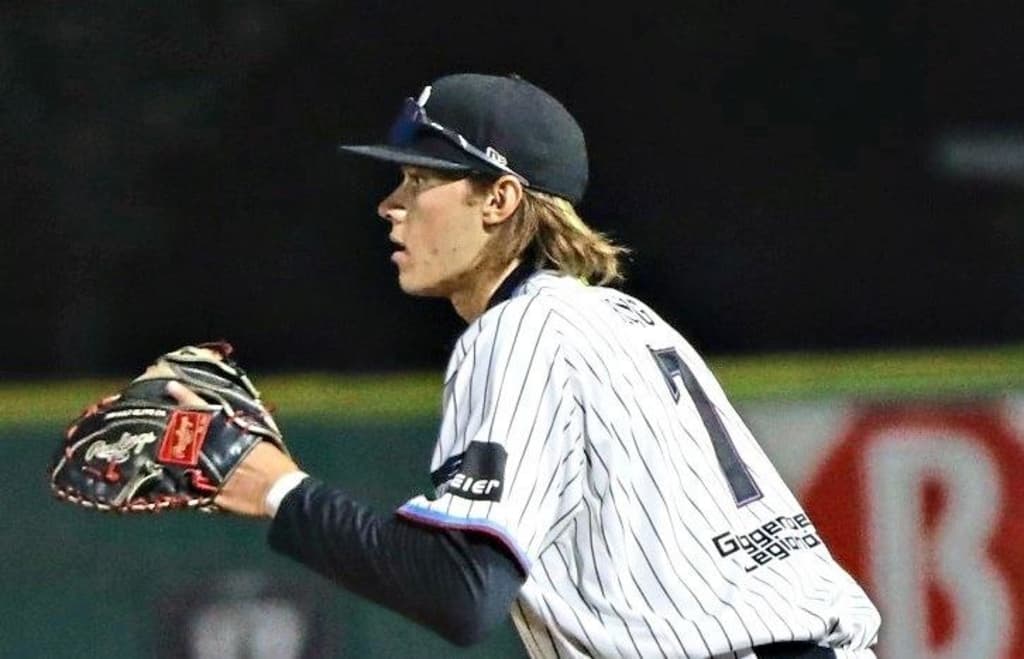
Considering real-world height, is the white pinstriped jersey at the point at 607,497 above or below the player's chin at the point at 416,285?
below

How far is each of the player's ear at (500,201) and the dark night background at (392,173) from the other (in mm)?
1953

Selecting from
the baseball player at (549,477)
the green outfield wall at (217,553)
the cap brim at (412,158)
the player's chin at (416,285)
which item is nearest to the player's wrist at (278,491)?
the baseball player at (549,477)

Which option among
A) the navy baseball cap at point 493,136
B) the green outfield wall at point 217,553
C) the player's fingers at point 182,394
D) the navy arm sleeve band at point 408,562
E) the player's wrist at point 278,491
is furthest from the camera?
the green outfield wall at point 217,553

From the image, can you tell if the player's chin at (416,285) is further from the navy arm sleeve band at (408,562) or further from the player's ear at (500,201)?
the navy arm sleeve band at (408,562)

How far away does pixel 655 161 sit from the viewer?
16.3ft

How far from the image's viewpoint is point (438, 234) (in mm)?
3025

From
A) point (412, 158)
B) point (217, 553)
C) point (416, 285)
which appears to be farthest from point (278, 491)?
point (217, 553)

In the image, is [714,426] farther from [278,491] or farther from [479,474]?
[278,491]

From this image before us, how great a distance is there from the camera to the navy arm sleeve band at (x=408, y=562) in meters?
2.67

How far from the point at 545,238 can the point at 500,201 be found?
0.08 metres

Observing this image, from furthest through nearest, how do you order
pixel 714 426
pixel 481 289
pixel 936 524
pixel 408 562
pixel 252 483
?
pixel 936 524 → pixel 481 289 → pixel 714 426 → pixel 252 483 → pixel 408 562

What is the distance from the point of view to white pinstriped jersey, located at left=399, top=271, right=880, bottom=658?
2742 millimetres

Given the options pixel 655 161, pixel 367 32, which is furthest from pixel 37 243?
pixel 655 161

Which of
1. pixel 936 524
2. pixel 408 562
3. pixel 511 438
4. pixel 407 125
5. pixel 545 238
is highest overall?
pixel 407 125
